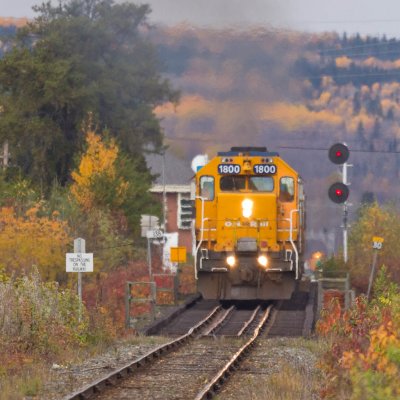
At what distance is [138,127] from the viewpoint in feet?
193

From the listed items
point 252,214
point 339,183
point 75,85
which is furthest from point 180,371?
point 75,85

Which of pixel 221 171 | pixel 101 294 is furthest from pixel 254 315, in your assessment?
pixel 101 294

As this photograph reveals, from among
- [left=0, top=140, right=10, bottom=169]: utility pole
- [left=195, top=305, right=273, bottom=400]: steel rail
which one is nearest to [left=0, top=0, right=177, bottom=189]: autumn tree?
[left=0, top=140, right=10, bottom=169]: utility pole

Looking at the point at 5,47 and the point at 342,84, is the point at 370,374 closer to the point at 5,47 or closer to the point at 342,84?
the point at 342,84

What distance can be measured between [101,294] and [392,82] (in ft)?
73.0

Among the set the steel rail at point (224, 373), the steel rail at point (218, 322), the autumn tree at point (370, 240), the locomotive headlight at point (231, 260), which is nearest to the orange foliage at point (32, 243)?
the steel rail at point (218, 322)

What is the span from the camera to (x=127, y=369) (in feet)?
54.9

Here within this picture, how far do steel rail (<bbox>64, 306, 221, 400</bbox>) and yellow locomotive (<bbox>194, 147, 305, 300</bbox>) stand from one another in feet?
15.7

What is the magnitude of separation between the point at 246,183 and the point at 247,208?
2.49ft

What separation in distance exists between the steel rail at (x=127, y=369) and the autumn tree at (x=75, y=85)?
106ft

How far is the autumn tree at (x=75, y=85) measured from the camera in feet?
183

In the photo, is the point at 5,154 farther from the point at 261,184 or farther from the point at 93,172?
the point at 261,184

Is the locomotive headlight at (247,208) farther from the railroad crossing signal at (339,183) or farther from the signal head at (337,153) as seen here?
Result: the signal head at (337,153)

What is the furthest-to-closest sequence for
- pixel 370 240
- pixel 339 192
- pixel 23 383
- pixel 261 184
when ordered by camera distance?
1. pixel 370 240
2. pixel 261 184
3. pixel 339 192
4. pixel 23 383
